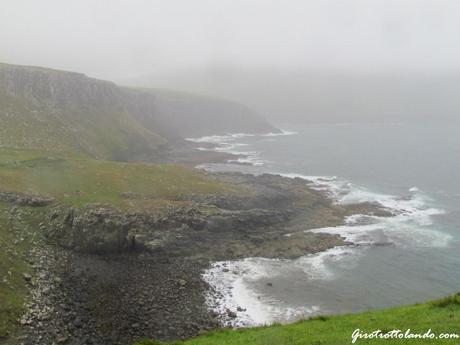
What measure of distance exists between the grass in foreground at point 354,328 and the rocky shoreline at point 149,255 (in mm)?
11890

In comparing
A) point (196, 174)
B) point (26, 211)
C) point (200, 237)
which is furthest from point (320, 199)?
point (26, 211)

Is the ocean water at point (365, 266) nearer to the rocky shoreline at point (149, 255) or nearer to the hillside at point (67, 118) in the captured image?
the rocky shoreline at point (149, 255)

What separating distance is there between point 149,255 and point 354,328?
39912mm

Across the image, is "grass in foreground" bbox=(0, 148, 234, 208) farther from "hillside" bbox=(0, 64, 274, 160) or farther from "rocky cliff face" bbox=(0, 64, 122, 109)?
"rocky cliff face" bbox=(0, 64, 122, 109)

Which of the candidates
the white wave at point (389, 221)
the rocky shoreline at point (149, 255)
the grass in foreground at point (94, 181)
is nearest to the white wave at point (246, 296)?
the rocky shoreline at point (149, 255)

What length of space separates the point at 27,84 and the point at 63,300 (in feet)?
348

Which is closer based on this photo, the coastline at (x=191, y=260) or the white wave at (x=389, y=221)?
the coastline at (x=191, y=260)

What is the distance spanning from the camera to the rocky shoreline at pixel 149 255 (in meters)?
47.8

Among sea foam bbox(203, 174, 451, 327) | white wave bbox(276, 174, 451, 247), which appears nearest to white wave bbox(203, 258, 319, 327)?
sea foam bbox(203, 174, 451, 327)

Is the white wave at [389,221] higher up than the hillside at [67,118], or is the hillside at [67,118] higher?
Answer: the hillside at [67,118]

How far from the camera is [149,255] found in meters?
67.2

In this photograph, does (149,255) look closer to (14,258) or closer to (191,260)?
(191,260)

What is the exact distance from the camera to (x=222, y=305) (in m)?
55.4

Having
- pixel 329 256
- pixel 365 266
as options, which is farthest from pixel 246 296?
pixel 365 266
